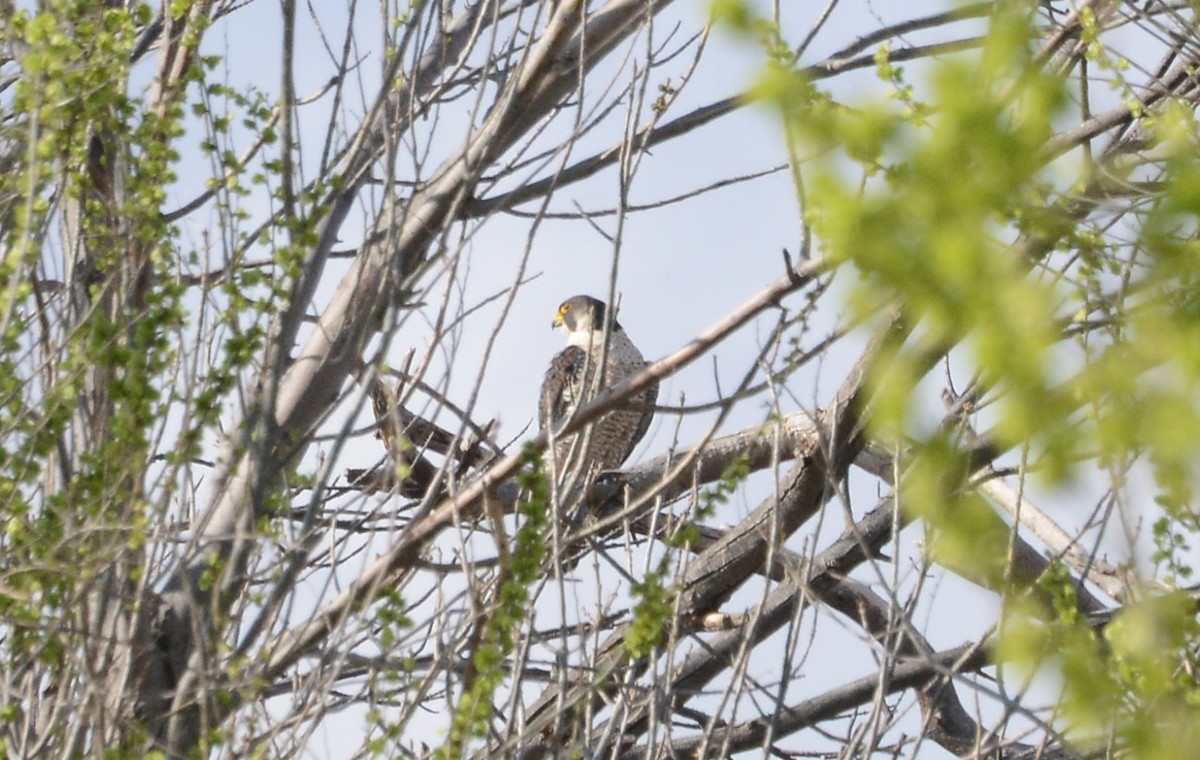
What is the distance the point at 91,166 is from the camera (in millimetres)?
3453

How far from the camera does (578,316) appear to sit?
9.10m

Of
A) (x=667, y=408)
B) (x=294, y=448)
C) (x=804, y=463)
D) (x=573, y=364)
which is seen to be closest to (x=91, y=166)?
(x=294, y=448)

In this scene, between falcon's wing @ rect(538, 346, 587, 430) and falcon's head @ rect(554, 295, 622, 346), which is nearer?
falcon's wing @ rect(538, 346, 587, 430)

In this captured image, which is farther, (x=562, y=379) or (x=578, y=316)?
(x=578, y=316)

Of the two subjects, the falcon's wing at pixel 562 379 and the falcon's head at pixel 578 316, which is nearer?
the falcon's wing at pixel 562 379

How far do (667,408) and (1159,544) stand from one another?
106 cm

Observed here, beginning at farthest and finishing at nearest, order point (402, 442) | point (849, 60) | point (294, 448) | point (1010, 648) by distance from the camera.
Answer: point (849, 60) < point (294, 448) < point (402, 442) < point (1010, 648)

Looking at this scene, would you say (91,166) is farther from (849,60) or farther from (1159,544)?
(1159,544)

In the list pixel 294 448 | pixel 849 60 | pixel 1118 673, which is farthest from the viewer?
pixel 849 60

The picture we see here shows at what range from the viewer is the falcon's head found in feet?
29.0

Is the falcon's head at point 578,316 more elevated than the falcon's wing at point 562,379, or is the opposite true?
the falcon's head at point 578,316

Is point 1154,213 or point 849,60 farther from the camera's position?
point 849,60

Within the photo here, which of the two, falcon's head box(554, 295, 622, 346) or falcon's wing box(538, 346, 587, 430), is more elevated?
falcon's head box(554, 295, 622, 346)

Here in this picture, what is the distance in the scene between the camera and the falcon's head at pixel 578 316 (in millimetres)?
8852
